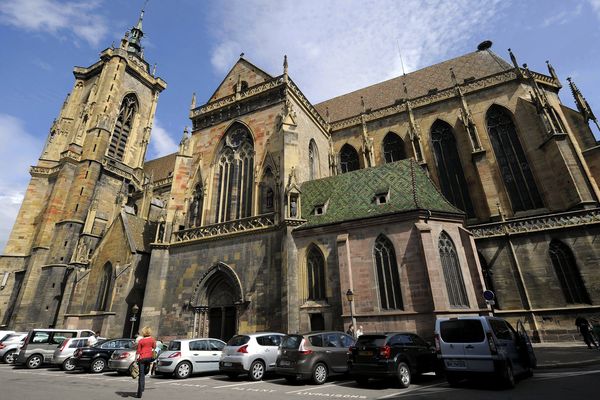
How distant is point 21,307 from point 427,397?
3119cm

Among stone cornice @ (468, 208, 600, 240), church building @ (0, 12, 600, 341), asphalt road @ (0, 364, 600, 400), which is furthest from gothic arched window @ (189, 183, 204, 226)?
stone cornice @ (468, 208, 600, 240)

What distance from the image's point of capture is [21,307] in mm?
25047

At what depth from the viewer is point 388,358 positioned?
25.5 feet

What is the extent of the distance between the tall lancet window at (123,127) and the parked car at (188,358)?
3007 centimetres

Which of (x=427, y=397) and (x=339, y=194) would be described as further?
(x=339, y=194)

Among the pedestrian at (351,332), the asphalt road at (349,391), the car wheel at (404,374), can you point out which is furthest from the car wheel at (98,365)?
the car wheel at (404,374)

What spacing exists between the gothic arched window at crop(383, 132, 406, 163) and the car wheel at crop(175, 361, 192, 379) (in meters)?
20.4

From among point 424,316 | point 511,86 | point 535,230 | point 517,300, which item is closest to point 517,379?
point 424,316

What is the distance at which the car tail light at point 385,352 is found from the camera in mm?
7778

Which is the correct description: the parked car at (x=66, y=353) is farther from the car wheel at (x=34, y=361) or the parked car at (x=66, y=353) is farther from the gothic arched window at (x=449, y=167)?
the gothic arched window at (x=449, y=167)

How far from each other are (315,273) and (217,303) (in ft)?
19.9

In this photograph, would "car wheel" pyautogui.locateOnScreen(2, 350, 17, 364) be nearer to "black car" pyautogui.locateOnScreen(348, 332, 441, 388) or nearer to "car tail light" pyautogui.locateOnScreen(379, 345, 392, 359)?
"black car" pyautogui.locateOnScreen(348, 332, 441, 388)

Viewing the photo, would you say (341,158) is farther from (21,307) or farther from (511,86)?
→ (21,307)

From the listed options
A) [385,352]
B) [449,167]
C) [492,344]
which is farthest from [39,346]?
[449,167]
